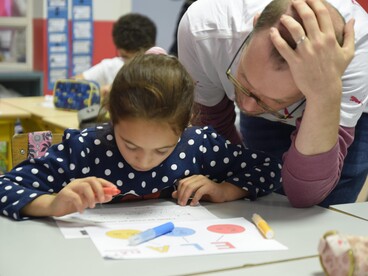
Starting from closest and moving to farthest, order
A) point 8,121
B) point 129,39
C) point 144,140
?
point 144,140, point 8,121, point 129,39

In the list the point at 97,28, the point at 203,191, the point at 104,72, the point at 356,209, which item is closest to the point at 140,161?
the point at 203,191

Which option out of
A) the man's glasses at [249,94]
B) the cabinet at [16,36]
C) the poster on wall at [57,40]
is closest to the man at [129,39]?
the poster on wall at [57,40]

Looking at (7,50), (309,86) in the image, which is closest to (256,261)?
(309,86)

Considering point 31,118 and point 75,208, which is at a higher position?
point 75,208

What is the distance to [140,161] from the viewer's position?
118 cm

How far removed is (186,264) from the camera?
35.6 inches

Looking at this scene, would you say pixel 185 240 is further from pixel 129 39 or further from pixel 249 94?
pixel 129 39

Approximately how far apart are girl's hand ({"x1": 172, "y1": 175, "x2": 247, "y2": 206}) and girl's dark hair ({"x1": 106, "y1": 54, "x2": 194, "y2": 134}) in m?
0.13

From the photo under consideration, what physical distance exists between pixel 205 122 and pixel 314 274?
2.66ft

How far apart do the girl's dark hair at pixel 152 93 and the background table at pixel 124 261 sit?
22 cm

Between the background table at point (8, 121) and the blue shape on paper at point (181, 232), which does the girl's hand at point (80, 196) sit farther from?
the background table at point (8, 121)

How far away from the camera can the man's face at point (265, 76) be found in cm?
117

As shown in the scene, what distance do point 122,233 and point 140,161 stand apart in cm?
19

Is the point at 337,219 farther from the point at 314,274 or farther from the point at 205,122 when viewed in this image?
the point at 205,122
